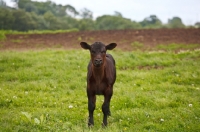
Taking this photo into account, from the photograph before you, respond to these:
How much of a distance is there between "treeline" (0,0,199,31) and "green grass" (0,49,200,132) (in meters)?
36.2

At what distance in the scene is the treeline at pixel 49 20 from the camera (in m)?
48.1

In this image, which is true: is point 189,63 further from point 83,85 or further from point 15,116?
point 15,116

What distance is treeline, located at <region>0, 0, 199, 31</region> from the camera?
48.1 m

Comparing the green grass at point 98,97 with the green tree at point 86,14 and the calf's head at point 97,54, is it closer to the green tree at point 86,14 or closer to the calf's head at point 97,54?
the calf's head at point 97,54

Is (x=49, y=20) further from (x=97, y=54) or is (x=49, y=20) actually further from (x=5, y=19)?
(x=97, y=54)

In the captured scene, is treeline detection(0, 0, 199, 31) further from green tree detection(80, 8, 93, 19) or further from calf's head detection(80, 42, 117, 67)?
calf's head detection(80, 42, 117, 67)

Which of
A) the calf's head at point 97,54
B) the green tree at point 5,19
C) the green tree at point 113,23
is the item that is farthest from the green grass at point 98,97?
the green tree at point 113,23

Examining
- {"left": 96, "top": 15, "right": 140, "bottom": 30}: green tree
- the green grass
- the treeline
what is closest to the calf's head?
the green grass

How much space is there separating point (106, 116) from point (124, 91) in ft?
9.51

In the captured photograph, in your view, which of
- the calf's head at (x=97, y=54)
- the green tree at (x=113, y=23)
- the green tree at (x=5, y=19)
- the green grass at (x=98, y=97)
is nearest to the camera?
the calf's head at (x=97, y=54)

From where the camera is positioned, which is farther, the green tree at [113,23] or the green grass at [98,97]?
the green tree at [113,23]

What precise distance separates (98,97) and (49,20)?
55.9 m

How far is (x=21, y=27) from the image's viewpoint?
49656mm

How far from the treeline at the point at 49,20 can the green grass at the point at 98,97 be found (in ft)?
119
